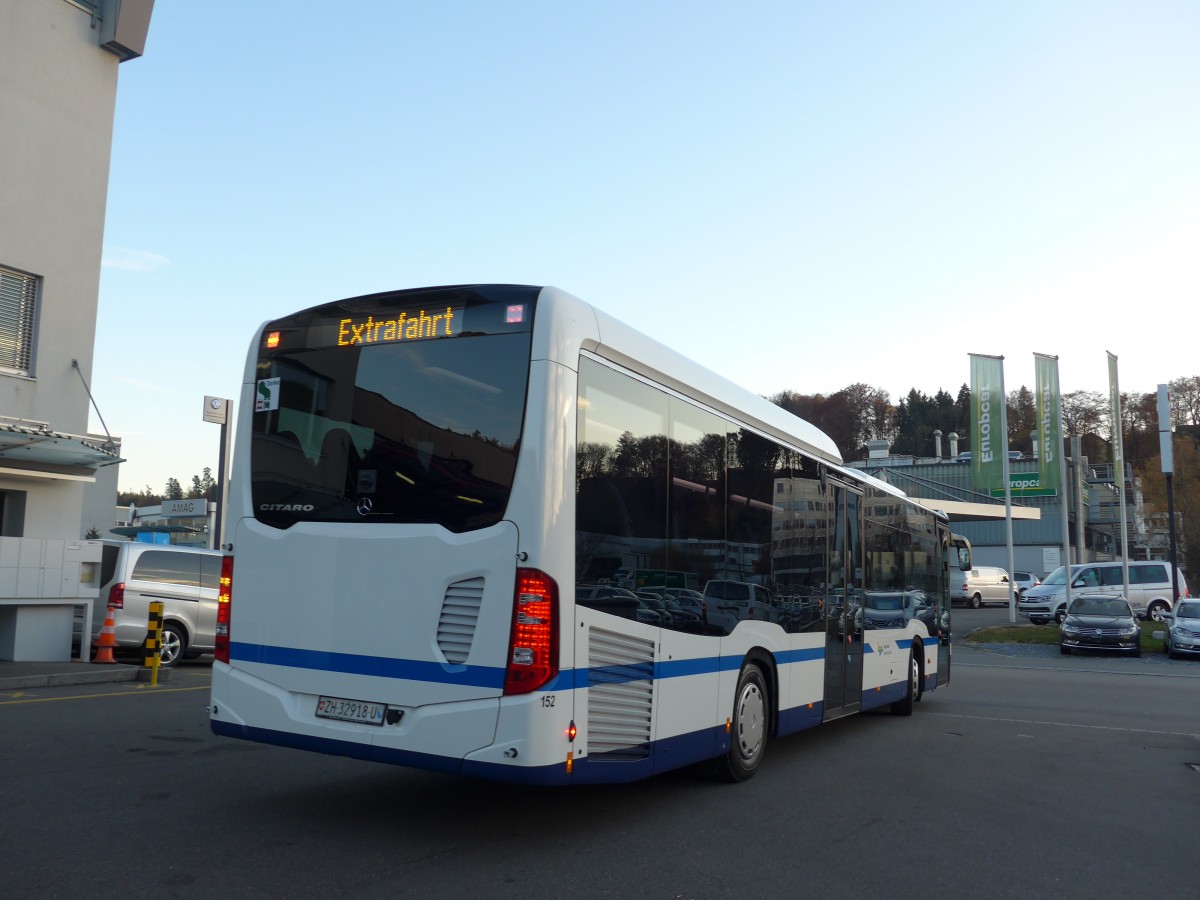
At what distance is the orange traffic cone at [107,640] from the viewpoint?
15500 millimetres

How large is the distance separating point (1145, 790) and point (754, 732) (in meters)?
3.45

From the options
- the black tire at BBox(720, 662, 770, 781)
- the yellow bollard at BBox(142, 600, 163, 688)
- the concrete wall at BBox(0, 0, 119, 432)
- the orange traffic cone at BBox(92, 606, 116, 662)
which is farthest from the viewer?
the concrete wall at BBox(0, 0, 119, 432)

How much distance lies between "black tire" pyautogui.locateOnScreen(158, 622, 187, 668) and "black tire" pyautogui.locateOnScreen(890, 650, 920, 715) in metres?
10.9

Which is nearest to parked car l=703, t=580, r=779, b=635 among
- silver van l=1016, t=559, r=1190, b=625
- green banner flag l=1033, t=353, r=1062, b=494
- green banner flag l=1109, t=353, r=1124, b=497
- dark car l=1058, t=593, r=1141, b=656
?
dark car l=1058, t=593, r=1141, b=656

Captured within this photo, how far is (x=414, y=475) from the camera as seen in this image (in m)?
6.14

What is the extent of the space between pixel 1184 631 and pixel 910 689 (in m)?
15.9

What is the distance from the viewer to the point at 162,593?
16.3 metres

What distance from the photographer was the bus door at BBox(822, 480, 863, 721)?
398 inches

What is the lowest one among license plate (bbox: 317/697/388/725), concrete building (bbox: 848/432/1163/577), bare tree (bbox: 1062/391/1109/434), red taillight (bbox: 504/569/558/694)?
license plate (bbox: 317/697/388/725)

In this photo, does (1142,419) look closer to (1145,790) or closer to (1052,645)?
(1052,645)

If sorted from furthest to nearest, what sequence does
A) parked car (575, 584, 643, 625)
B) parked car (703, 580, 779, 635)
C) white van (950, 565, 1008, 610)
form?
white van (950, 565, 1008, 610), parked car (703, 580, 779, 635), parked car (575, 584, 643, 625)

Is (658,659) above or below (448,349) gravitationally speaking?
below

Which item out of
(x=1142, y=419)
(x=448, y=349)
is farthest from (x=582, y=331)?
(x=1142, y=419)

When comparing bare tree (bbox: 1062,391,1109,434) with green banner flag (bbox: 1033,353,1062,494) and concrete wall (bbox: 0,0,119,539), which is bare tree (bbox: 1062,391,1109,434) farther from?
concrete wall (bbox: 0,0,119,539)
